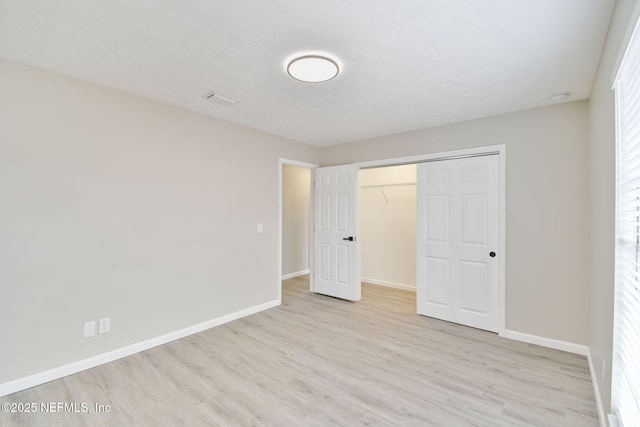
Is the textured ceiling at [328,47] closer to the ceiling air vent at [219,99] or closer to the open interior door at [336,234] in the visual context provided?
the ceiling air vent at [219,99]

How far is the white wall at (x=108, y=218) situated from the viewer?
223 centimetres

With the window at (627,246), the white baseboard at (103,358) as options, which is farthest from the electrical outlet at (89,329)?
the window at (627,246)

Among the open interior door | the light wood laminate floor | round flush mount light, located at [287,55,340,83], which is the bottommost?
the light wood laminate floor

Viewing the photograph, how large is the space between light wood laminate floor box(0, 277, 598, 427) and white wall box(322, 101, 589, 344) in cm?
35

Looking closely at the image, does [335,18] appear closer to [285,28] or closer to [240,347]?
[285,28]

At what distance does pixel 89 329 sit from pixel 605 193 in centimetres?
412

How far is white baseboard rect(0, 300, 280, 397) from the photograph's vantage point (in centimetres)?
221

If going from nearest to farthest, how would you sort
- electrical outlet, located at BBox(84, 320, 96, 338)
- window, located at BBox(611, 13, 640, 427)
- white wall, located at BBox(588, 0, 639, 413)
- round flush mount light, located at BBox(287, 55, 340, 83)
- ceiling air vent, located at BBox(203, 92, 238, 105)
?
window, located at BBox(611, 13, 640, 427)
white wall, located at BBox(588, 0, 639, 413)
round flush mount light, located at BBox(287, 55, 340, 83)
electrical outlet, located at BBox(84, 320, 96, 338)
ceiling air vent, located at BBox(203, 92, 238, 105)

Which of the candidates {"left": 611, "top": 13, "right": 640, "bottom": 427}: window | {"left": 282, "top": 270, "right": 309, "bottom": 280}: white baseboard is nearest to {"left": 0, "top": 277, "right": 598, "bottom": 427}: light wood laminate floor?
{"left": 611, "top": 13, "right": 640, "bottom": 427}: window

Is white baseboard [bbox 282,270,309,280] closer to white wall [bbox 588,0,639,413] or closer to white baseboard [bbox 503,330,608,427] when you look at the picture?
white baseboard [bbox 503,330,608,427]

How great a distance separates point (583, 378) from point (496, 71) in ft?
8.53

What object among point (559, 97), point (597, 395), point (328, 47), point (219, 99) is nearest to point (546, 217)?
point (559, 97)

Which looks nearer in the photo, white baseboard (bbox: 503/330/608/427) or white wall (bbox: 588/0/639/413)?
white wall (bbox: 588/0/639/413)

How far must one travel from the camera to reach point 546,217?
3008mm
